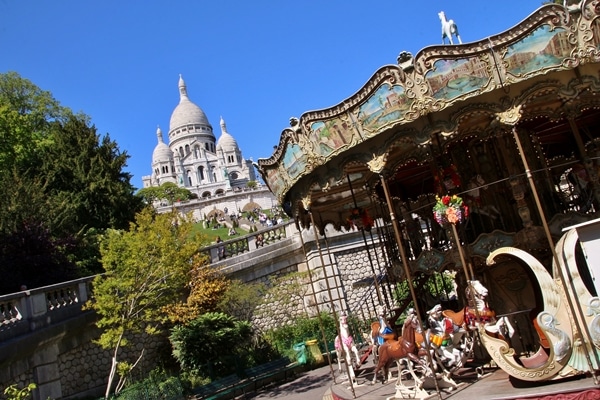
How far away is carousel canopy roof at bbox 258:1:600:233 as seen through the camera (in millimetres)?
6906

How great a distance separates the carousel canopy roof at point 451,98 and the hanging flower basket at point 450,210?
0.33 metres

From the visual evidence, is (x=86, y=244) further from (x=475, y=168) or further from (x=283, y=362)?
(x=475, y=168)

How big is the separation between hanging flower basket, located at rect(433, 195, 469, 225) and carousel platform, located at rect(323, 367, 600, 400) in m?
2.51

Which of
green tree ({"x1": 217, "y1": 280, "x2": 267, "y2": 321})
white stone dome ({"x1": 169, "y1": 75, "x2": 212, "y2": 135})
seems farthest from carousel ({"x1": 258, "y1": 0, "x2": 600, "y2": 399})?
white stone dome ({"x1": 169, "y1": 75, "x2": 212, "y2": 135})

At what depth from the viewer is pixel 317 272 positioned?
2069cm

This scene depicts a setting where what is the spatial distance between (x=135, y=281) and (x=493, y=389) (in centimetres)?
970

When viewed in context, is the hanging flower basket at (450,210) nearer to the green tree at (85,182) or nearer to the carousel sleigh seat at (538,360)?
the carousel sleigh seat at (538,360)

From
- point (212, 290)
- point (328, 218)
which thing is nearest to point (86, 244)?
point (212, 290)

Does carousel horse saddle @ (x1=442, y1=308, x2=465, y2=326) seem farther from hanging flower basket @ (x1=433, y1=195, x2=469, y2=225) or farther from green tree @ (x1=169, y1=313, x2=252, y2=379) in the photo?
green tree @ (x1=169, y1=313, x2=252, y2=379)

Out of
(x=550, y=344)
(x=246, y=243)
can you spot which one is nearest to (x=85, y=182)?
(x=246, y=243)

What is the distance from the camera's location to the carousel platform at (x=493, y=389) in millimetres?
6359

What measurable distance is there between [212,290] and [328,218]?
586 cm

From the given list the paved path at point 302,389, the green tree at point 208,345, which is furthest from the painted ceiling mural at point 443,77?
the green tree at point 208,345

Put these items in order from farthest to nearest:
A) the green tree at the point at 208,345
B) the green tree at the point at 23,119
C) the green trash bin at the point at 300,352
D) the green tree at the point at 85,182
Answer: the green tree at the point at 85,182
the green tree at the point at 23,119
the green trash bin at the point at 300,352
the green tree at the point at 208,345
